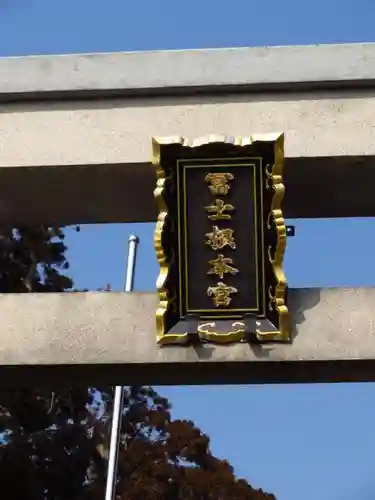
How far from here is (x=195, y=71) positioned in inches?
246

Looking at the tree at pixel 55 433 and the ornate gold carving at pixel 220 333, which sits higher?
the tree at pixel 55 433

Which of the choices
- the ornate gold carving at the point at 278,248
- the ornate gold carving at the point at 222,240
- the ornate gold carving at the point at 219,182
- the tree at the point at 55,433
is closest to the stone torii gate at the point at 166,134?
the ornate gold carving at the point at 278,248

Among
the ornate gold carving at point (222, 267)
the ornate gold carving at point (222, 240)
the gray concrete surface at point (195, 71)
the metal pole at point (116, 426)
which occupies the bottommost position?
the ornate gold carving at point (222, 267)

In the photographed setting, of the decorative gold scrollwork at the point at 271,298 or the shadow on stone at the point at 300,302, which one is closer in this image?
the decorative gold scrollwork at the point at 271,298

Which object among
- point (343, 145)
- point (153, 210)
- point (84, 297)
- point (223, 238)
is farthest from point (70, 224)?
point (343, 145)

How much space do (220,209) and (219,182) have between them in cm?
15

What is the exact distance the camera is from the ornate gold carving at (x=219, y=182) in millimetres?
5996

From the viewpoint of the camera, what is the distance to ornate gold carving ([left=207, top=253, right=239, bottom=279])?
5984 millimetres

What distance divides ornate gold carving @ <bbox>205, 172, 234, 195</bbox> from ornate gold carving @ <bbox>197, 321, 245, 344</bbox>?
29.6 inches

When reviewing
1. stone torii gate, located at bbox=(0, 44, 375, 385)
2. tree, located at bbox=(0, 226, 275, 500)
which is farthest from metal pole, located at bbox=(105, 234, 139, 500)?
stone torii gate, located at bbox=(0, 44, 375, 385)

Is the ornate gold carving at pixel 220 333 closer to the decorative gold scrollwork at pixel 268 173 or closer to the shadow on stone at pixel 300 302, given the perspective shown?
the shadow on stone at pixel 300 302

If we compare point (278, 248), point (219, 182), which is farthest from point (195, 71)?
point (278, 248)

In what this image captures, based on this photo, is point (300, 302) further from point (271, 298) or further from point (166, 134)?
point (166, 134)

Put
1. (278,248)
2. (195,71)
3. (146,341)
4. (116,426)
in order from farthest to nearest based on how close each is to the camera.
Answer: (116,426) < (195,71) < (146,341) < (278,248)
